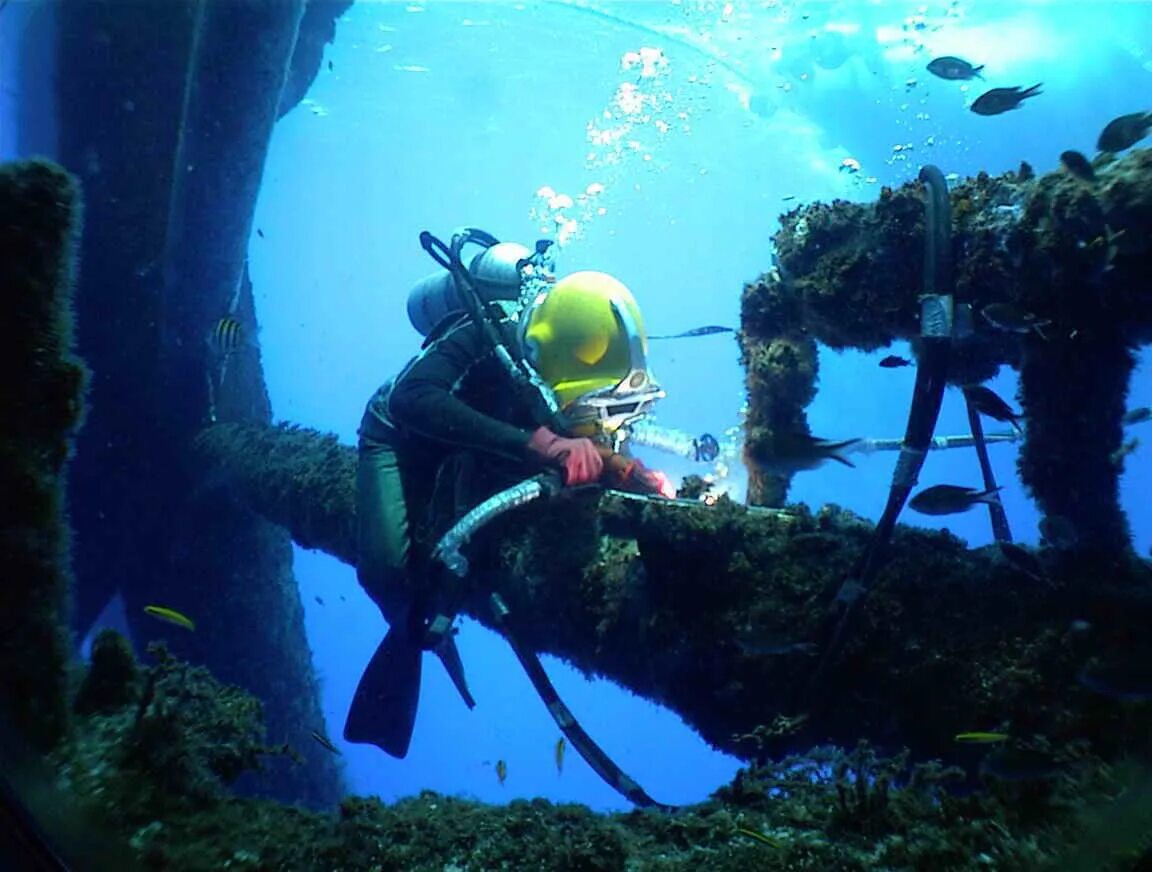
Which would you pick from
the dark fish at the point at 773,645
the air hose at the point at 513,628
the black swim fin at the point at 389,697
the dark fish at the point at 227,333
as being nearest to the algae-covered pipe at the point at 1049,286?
the dark fish at the point at 773,645

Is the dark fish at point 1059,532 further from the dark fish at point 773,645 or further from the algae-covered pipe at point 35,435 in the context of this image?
the algae-covered pipe at point 35,435

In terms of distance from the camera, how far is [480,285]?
5.12 metres

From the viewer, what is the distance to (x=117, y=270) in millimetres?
7230

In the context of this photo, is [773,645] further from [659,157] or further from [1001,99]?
[659,157]

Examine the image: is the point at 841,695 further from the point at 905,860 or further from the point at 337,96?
the point at 337,96

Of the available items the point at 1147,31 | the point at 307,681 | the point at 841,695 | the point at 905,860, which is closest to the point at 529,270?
the point at 841,695

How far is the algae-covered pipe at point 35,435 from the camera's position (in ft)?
6.71

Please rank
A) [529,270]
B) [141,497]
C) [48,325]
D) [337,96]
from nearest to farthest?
[48,325] → [529,270] → [141,497] → [337,96]

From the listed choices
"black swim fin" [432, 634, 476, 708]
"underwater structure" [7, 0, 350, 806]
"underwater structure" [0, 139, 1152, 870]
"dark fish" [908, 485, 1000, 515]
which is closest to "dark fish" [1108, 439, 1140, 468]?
"underwater structure" [0, 139, 1152, 870]

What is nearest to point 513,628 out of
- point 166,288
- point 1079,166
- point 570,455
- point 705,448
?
point 570,455

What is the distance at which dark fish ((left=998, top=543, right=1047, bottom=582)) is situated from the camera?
2686 mm

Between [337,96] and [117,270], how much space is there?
3474 centimetres

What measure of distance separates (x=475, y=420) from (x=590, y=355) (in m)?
0.89

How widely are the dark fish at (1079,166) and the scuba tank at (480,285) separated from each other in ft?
11.0
